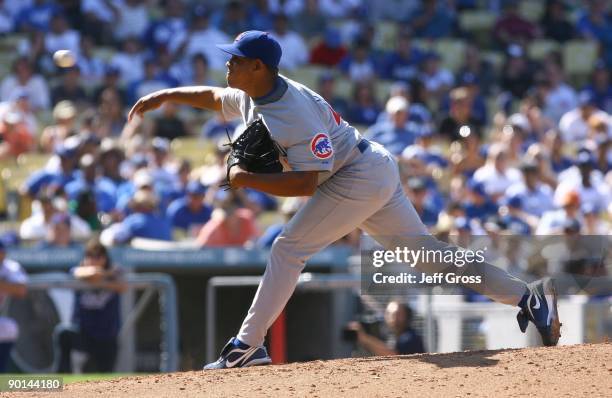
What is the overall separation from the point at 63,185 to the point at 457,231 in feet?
13.6

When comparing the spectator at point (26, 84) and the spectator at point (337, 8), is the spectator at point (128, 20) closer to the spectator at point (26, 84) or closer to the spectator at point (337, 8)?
the spectator at point (26, 84)

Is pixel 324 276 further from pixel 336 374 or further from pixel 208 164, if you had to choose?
pixel 336 374

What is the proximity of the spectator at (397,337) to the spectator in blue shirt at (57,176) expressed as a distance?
401 cm

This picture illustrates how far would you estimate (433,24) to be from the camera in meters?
18.0

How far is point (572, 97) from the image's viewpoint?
16172 millimetres

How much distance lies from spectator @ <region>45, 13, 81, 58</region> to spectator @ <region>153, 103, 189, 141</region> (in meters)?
1.65

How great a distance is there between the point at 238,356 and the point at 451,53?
11.9 m

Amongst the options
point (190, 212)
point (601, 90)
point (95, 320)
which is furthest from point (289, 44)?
point (95, 320)

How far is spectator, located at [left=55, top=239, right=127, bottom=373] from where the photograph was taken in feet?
31.6

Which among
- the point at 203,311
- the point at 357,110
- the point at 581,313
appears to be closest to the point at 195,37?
the point at 357,110

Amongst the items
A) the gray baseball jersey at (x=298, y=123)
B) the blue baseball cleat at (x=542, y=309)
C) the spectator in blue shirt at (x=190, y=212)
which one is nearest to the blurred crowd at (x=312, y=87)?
the spectator in blue shirt at (x=190, y=212)

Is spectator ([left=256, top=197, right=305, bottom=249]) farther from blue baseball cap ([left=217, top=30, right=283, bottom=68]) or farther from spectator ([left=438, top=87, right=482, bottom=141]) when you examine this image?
blue baseball cap ([left=217, top=30, right=283, bottom=68])

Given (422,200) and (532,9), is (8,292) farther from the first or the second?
(532,9)

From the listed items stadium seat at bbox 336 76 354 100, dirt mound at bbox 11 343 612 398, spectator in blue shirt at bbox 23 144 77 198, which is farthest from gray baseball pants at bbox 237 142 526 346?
stadium seat at bbox 336 76 354 100
